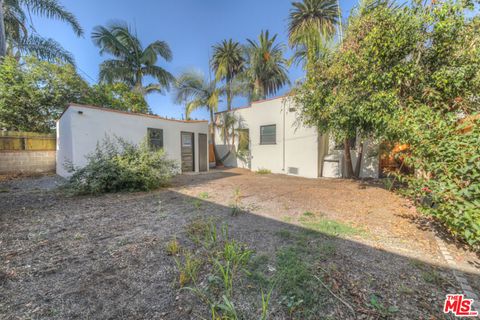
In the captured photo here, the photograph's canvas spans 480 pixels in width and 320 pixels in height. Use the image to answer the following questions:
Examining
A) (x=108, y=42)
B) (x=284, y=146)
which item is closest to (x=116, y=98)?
(x=108, y=42)

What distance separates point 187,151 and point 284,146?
4795 mm

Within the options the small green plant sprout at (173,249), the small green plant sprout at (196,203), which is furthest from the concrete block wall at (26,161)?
the small green plant sprout at (173,249)

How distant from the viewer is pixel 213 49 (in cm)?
1380

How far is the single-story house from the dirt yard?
2828 mm

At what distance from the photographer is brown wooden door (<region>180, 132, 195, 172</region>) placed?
8883 mm

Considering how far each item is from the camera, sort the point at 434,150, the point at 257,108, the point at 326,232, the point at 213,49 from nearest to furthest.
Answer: the point at 434,150 → the point at 326,232 → the point at 257,108 → the point at 213,49

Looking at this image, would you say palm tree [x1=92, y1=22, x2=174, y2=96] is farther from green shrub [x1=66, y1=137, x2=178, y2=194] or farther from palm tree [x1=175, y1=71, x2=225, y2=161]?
green shrub [x1=66, y1=137, x2=178, y2=194]

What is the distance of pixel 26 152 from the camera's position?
7641mm

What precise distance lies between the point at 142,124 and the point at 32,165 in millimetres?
5157

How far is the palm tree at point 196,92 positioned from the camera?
10750 mm

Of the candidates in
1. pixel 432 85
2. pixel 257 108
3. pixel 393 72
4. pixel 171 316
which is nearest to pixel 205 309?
pixel 171 316

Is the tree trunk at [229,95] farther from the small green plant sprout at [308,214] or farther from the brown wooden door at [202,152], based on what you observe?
the small green plant sprout at [308,214]

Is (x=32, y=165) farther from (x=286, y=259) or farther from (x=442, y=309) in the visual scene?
(x=442, y=309)

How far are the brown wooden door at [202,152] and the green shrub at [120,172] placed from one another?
12.3 ft
